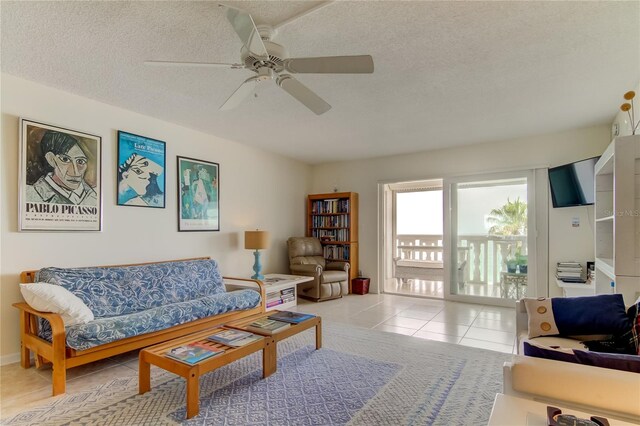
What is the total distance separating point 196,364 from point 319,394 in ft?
2.84

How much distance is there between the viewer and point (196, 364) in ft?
6.49

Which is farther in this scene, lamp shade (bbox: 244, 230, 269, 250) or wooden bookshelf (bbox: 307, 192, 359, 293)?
wooden bookshelf (bbox: 307, 192, 359, 293)

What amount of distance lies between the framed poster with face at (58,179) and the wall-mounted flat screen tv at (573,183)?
214 inches

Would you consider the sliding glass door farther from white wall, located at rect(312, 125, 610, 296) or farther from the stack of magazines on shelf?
the stack of magazines on shelf

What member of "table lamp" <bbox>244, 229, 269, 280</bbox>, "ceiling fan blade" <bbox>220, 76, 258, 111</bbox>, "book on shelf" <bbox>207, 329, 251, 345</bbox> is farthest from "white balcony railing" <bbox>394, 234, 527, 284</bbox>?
"ceiling fan blade" <bbox>220, 76, 258, 111</bbox>

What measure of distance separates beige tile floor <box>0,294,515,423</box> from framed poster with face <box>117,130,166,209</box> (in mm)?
1658

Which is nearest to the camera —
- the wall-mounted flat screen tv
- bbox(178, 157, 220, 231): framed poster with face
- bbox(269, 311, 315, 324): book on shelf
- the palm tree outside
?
bbox(269, 311, 315, 324): book on shelf

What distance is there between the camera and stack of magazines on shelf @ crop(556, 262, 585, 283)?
13.0 ft

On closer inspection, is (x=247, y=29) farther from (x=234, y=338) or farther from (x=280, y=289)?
(x=280, y=289)

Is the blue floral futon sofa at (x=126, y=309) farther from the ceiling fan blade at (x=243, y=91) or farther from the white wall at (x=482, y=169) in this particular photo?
the white wall at (x=482, y=169)

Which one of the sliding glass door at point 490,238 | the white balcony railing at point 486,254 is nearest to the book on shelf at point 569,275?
the sliding glass door at point 490,238

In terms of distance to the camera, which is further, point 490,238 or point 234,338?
point 490,238

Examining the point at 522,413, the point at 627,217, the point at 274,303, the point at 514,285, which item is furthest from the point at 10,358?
the point at 514,285

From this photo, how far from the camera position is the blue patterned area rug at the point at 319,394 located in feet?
6.42
